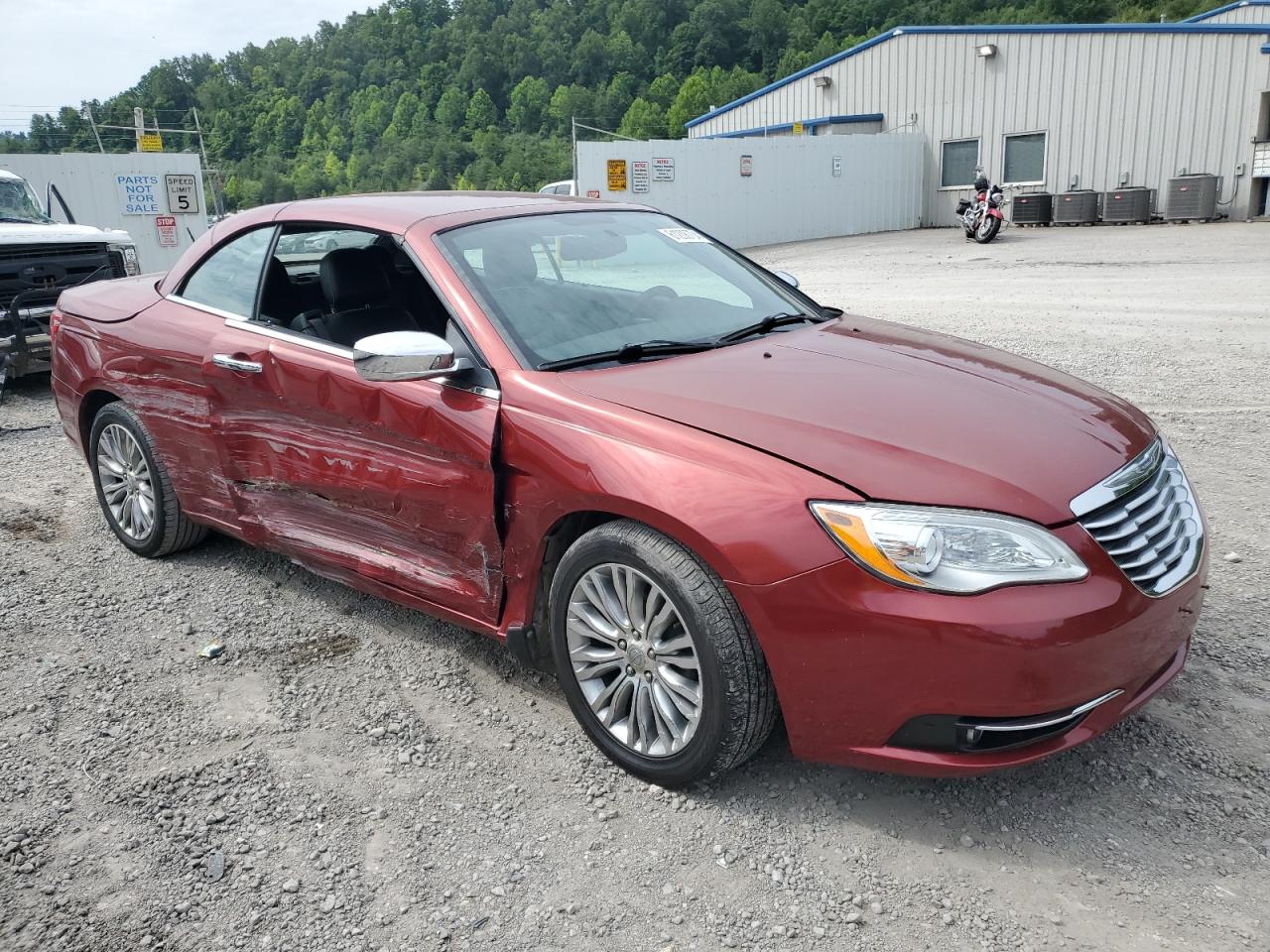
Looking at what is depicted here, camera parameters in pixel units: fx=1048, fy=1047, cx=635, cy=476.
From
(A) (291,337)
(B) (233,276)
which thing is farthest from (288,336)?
(B) (233,276)

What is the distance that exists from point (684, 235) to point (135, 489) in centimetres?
278

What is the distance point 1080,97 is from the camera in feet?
82.2

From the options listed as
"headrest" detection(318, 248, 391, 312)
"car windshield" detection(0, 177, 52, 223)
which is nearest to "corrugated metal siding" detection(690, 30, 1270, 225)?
"car windshield" detection(0, 177, 52, 223)

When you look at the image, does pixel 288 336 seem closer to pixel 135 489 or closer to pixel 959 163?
pixel 135 489

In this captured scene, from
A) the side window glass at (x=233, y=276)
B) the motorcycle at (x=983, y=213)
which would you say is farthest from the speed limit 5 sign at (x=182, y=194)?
the side window glass at (x=233, y=276)

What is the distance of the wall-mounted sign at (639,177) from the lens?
74.5ft

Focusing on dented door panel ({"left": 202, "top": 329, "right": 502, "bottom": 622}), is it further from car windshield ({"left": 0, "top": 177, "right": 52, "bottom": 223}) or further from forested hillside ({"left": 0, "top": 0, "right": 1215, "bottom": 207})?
forested hillside ({"left": 0, "top": 0, "right": 1215, "bottom": 207})

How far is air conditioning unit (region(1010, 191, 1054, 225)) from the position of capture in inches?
985

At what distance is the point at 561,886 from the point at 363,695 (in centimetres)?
128

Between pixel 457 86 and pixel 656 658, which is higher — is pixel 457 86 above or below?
above

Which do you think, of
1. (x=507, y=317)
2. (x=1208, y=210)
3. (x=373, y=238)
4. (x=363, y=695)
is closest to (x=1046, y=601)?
(x=507, y=317)

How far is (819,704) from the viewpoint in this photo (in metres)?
2.60

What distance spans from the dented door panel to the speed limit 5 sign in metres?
19.7

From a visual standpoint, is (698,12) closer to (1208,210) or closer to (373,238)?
(1208,210)
